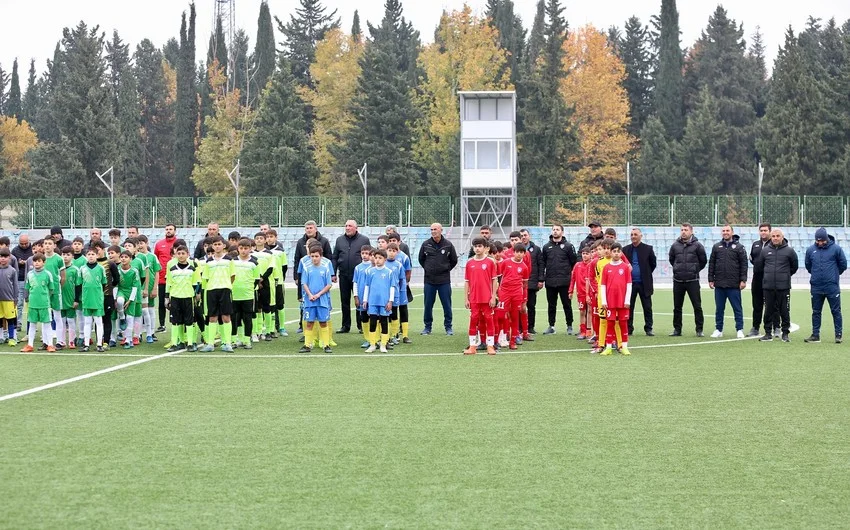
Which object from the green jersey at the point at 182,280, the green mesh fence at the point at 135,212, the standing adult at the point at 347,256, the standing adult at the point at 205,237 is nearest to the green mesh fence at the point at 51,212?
the green mesh fence at the point at 135,212

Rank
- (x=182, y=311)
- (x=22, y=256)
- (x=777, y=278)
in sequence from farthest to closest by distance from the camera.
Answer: (x=22, y=256), (x=777, y=278), (x=182, y=311)

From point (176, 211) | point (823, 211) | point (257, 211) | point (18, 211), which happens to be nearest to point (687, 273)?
point (823, 211)

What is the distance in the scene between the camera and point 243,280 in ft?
49.7

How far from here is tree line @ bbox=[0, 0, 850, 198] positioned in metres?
58.5

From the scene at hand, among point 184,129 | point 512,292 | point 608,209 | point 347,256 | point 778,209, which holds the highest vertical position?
point 184,129

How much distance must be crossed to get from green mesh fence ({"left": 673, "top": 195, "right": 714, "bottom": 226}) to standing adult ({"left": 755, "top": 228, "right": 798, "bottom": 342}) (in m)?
30.9

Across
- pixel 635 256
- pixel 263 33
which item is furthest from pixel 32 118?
pixel 635 256

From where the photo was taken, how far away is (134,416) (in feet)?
30.1

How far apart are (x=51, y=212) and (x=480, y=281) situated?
41.4 metres

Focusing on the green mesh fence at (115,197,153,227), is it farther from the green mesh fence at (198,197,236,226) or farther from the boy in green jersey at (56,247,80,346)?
the boy in green jersey at (56,247,80,346)

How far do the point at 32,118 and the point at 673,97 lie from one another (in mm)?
62023

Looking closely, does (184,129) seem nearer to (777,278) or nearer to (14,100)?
(14,100)

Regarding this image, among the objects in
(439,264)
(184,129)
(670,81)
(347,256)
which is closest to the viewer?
(347,256)

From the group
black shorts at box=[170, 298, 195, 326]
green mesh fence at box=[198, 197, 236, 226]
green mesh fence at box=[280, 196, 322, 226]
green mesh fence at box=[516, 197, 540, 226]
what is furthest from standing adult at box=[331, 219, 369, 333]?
green mesh fence at box=[198, 197, 236, 226]
